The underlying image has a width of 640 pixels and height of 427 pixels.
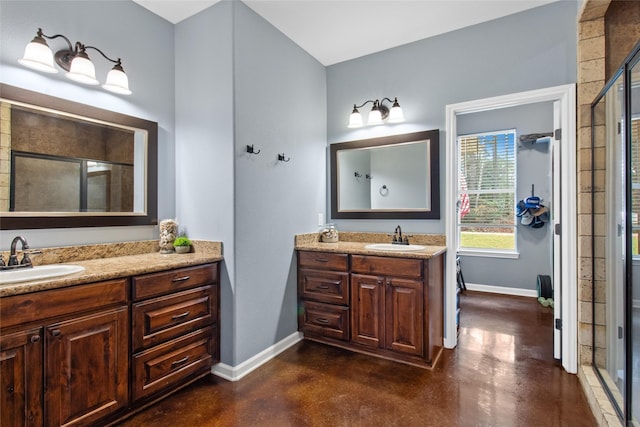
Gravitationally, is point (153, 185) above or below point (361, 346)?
above

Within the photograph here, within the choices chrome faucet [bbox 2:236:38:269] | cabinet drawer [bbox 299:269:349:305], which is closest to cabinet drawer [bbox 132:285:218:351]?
chrome faucet [bbox 2:236:38:269]

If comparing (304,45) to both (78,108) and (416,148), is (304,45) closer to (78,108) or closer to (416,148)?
(416,148)

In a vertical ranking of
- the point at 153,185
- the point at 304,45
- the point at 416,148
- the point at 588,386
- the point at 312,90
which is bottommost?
the point at 588,386

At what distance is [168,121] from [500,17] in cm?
287

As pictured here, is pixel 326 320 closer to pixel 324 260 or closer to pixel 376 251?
pixel 324 260

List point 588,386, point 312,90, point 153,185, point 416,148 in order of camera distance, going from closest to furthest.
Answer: point 588,386 → point 153,185 → point 416,148 → point 312,90

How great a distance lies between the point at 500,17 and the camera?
8.46 feet

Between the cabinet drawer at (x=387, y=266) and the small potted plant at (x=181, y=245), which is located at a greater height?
the small potted plant at (x=181, y=245)

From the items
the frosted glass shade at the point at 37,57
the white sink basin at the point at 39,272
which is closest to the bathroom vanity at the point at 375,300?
the white sink basin at the point at 39,272

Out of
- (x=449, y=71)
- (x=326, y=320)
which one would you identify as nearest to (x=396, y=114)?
(x=449, y=71)

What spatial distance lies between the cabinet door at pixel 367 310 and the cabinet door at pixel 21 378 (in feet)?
6.47

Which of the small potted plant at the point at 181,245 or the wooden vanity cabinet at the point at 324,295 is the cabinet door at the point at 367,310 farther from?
the small potted plant at the point at 181,245

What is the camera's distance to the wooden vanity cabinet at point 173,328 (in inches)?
71.9

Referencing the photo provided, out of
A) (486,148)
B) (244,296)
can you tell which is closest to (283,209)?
(244,296)
